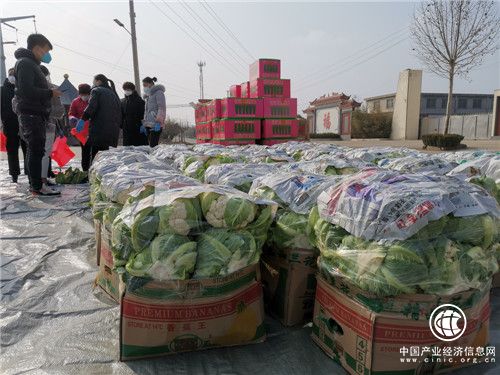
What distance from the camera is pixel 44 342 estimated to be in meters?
2.02

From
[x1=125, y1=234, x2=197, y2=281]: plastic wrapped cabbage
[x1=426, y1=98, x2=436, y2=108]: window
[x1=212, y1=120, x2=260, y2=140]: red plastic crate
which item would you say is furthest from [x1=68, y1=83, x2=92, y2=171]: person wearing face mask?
[x1=426, y1=98, x2=436, y2=108]: window

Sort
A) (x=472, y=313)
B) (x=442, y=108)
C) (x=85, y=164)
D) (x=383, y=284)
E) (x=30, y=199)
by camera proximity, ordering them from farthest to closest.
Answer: (x=442, y=108) → (x=85, y=164) → (x=30, y=199) → (x=472, y=313) → (x=383, y=284)

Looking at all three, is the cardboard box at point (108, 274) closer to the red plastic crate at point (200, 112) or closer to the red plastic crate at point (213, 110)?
the red plastic crate at point (213, 110)

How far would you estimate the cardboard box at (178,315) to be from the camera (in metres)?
1.81

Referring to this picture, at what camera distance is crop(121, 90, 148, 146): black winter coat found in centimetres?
787

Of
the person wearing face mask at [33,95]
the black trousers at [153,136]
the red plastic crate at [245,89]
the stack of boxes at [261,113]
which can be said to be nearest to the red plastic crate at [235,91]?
the red plastic crate at [245,89]

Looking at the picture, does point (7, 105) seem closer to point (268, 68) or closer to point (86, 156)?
point (86, 156)

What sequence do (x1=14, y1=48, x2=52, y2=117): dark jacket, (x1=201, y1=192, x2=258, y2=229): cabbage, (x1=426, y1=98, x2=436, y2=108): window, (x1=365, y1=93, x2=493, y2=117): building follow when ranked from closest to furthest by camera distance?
(x1=201, y1=192, x2=258, y2=229): cabbage < (x1=14, y1=48, x2=52, y2=117): dark jacket < (x1=365, y1=93, x2=493, y2=117): building < (x1=426, y1=98, x2=436, y2=108): window

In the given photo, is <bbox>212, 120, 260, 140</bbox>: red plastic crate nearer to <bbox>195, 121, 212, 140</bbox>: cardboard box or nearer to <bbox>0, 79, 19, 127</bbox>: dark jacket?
<bbox>195, 121, 212, 140</bbox>: cardboard box

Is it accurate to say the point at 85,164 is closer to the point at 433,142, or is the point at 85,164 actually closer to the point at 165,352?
the point at 165,352

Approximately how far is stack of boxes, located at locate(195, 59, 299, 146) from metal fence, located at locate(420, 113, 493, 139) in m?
21.3

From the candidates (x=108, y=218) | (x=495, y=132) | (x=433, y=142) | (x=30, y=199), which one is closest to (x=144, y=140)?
(x=30, y=199)

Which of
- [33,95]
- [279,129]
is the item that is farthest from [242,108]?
[33,95]

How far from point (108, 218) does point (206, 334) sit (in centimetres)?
109
